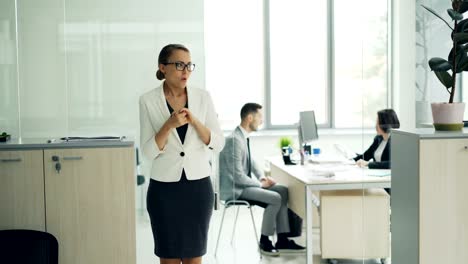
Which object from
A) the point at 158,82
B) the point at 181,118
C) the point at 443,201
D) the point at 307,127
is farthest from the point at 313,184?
the point at 181,118

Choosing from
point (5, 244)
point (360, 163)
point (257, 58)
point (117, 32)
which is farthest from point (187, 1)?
point (5, 244)

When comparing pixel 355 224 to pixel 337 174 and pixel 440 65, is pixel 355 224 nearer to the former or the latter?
pixel 337 174

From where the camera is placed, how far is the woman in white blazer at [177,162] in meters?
3.14

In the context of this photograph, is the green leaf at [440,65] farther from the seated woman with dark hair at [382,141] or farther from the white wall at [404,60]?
the seated woman with dark hair at [382,141]

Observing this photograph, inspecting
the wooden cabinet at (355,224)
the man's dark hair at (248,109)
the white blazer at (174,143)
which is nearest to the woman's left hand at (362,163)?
the wooden cabinet at (355,224)

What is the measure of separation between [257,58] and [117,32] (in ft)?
5.23

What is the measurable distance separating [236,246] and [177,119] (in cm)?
186

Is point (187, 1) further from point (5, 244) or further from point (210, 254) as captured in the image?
point (5, 244)

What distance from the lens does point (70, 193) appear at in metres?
3.33

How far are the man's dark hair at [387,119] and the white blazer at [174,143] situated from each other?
4.78 feet

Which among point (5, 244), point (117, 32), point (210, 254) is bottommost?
point (210, 254)

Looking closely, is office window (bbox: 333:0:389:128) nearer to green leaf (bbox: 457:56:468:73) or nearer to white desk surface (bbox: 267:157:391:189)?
white desk surface (bbox: 267:157:391:189)

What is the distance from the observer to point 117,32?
4.30 metres

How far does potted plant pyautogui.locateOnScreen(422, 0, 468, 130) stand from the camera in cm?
331
